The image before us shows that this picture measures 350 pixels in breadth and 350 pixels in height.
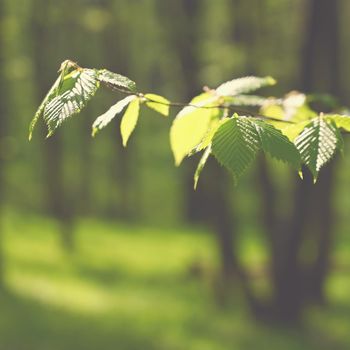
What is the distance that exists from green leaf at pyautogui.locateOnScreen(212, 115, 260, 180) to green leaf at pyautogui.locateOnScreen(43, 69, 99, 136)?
0.32 m

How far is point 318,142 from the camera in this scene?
65.7 inches

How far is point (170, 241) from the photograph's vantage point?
19.4 meters

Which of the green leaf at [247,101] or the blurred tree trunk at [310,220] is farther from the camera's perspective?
the blurred tree trunk at [310,220]

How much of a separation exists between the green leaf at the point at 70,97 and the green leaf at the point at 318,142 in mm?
526

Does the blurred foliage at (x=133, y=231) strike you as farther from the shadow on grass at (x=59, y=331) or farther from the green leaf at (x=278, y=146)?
the green leaf at (x=278, y=146)

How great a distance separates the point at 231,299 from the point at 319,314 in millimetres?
1479

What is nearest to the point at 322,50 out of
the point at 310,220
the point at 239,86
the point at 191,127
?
the point at 310,220

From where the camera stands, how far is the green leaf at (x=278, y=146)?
1523 millimetres

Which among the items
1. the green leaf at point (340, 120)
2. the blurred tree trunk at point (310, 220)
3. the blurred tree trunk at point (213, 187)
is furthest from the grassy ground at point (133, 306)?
the green leaf at point (340, 120)

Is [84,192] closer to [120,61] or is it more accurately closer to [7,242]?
[120,61]

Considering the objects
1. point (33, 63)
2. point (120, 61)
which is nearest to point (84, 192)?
point (120, 61)

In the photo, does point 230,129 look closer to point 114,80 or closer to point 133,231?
point 114,80

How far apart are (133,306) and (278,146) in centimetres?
1084

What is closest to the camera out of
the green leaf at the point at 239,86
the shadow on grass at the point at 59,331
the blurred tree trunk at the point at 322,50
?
the green leaf at the point at 239,86
